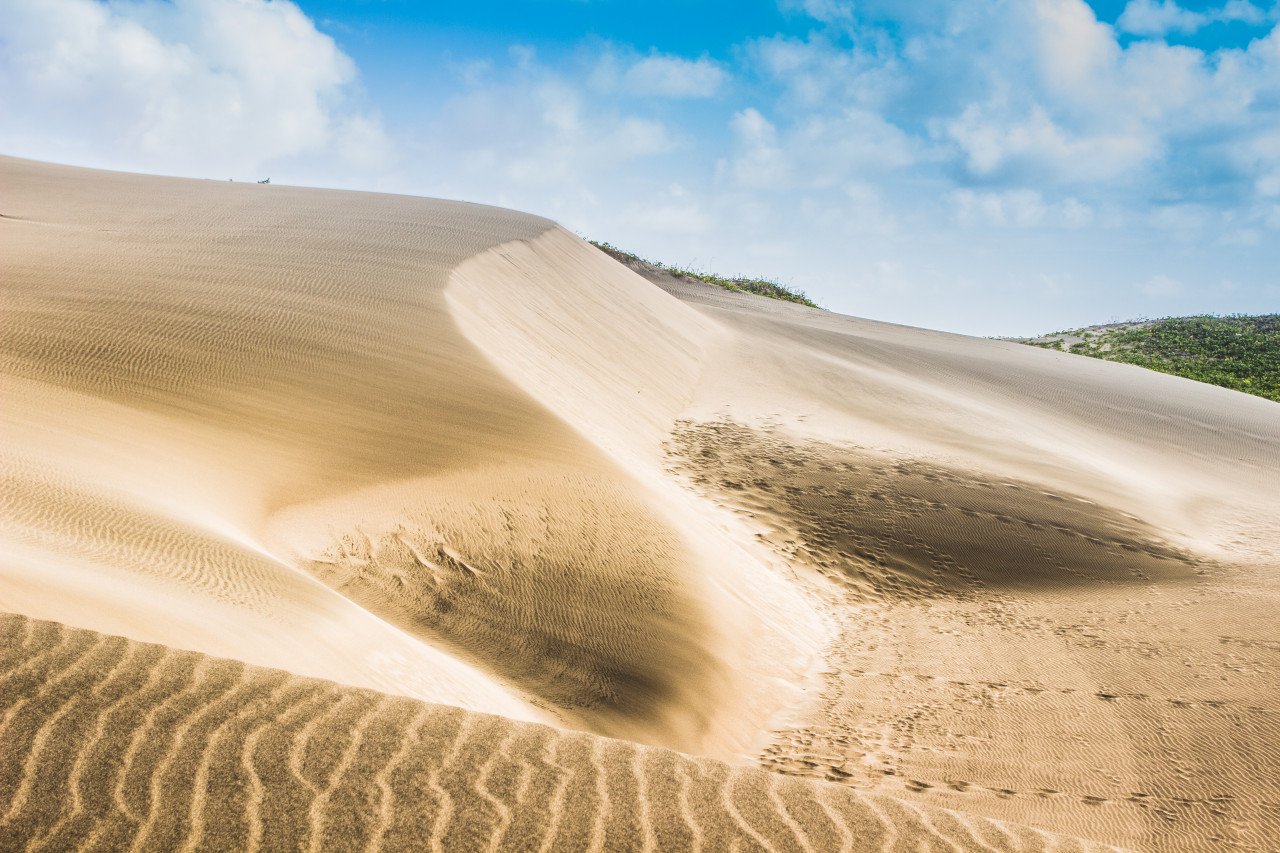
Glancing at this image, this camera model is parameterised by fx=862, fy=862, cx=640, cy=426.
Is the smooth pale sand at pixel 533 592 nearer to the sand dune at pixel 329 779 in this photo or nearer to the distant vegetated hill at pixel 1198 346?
the sand dune at pixel 329 779

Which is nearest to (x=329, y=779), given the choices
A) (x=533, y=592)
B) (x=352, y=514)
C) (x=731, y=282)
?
(x=533, y=592)

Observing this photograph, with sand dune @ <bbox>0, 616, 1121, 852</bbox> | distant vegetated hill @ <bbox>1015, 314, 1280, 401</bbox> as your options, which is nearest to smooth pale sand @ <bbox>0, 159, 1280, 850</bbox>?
sand dune @ <bbox>0, 616, 1121, 852</bbox>

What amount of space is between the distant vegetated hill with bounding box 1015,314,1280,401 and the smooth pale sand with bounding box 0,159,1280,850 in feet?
67.4

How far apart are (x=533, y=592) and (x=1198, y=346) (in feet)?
125

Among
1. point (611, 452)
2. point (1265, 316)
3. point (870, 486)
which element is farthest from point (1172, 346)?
point (611, 452)

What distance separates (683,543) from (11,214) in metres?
14.2

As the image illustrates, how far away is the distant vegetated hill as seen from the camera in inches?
1223

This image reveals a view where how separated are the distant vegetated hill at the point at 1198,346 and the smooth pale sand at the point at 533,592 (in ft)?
67.4

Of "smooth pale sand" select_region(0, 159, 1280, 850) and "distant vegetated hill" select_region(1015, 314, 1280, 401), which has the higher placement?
"distant vegetated hill" select_region(1015, 314, 1280, 401)

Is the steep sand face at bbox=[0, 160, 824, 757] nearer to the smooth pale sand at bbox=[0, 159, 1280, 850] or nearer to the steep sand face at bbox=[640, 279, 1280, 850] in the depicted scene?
the smooth pale sand at bbox=[0, 159, 1280, 850]

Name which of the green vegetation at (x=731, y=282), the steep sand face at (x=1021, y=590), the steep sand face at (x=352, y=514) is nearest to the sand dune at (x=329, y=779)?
the steep sand face at (x=352, y=514)

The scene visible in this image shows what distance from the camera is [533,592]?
19.7ft

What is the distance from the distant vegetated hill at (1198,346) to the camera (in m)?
31.1

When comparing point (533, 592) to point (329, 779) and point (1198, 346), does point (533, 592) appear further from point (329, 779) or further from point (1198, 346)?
point (1198, 346)
